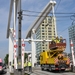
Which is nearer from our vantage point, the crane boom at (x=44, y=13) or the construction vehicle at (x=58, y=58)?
the construction vehicle at (x=58, y=58)

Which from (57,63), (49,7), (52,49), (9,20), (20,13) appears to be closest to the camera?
(20,13)

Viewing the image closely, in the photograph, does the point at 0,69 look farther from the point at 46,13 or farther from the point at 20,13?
the point at 46,13

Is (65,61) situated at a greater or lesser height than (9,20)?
lesser

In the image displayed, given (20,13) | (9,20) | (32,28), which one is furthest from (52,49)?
(32,28)

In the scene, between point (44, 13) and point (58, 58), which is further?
point (44, 13)

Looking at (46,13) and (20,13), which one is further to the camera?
(46,13)

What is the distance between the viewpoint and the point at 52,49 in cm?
2980

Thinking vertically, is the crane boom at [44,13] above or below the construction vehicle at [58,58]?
above

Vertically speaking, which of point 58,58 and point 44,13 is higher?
point 44,13

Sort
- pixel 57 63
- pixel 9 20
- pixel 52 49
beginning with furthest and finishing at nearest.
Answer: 1. pixel 9 20
2. pixel 52 49
3. pixel 57 63

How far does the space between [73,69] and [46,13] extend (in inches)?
1167

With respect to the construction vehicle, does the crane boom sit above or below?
above

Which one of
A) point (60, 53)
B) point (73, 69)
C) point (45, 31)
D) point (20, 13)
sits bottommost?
point (73, 69)

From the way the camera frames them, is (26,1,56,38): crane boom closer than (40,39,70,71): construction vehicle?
No
